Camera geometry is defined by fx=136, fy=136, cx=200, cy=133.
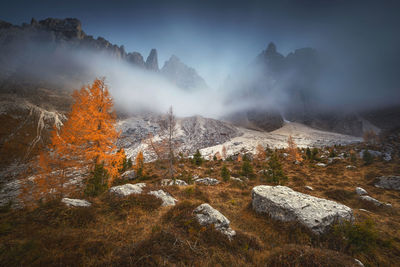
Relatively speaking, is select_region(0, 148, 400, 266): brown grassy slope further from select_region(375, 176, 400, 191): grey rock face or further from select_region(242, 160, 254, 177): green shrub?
select_region(242, 160, 254, 177): green shrub

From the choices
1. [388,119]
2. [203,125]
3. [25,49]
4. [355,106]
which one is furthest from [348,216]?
[355,106]

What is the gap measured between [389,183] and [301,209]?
63.1 ft

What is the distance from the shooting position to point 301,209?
725 cm

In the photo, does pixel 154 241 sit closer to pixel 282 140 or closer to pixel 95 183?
pixel 95 183

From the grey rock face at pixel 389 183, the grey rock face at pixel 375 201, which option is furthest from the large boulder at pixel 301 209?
the grey rock face at pixel 389 183

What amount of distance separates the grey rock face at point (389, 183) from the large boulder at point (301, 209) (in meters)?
16.1

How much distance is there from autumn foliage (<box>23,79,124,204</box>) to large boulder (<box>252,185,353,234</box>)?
36.7ft

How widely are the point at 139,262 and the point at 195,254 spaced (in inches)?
65.0

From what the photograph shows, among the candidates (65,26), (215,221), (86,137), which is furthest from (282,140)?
(65,26)

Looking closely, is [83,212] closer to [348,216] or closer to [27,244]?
[27,244]

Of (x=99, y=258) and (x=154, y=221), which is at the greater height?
(x=99, y=258)

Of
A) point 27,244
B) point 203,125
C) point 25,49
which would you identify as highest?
point 25,49

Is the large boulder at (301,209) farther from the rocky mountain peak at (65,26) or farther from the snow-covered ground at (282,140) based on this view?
the rocky mountain peak at (65,26)

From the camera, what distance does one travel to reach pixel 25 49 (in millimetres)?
132750
